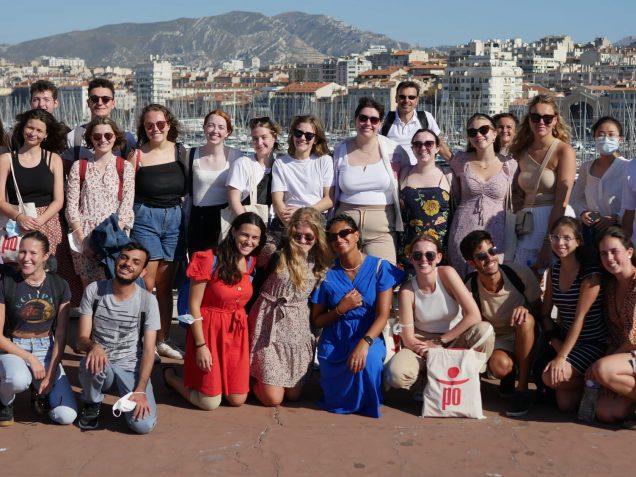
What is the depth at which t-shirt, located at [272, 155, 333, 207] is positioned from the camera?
475cm

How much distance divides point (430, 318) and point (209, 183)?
1467 millimetres

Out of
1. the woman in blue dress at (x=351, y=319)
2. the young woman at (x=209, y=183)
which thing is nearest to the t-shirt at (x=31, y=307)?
the young woman at (x=209, y=183)

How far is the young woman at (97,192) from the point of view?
464 cm

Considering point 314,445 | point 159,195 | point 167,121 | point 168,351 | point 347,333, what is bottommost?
point 314,445

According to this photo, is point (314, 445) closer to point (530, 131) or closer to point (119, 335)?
point (119, 335)

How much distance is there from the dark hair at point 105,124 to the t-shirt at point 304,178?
34.4 inches

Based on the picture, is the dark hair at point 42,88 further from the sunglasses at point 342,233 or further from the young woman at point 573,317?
the young woman at point 573,317

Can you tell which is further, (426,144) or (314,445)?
(426,144)

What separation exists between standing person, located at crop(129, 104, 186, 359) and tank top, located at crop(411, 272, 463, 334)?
1.41 meters

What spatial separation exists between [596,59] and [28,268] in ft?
387

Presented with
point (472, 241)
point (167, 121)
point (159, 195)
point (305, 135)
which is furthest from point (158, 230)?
point (472, 241)

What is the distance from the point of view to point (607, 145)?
15.3 feet

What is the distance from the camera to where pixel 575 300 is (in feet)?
13.4

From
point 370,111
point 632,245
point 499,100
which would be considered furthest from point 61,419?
point 499,100
